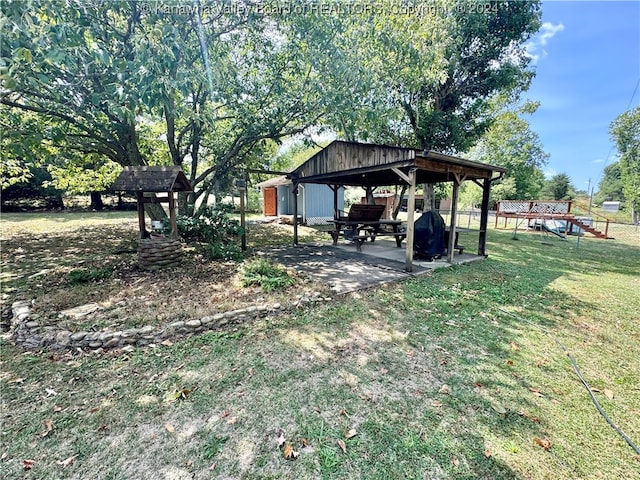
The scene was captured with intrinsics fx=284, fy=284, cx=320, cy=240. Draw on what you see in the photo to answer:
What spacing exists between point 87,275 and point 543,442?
6925mm

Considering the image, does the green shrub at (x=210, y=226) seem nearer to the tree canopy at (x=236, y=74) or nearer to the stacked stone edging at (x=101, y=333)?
the tree canopy at (x=236, y=74)

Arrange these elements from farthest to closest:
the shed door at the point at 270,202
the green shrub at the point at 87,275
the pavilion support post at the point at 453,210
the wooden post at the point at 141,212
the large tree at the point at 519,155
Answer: the large tree at the point at 519,155 < the shed door at the point at 270,202 < the pavilion support post at the point at 453,210 < the wooden post at the point at 141,212 < the green shrub at the point at 87,275

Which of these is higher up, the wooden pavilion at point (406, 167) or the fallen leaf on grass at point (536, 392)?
the wooden pavilion at point (406, 167)

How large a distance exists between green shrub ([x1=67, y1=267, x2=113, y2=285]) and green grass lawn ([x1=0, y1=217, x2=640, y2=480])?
2.11m

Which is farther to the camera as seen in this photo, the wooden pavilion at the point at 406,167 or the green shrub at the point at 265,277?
the wooden pavilion at the point at 406,167

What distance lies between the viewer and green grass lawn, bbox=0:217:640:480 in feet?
6.09

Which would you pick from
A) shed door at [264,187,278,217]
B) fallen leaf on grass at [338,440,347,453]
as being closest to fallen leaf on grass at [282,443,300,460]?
fallen leaf on grass at [338,440,347,453]

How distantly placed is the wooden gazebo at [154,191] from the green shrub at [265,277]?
6.13 ft

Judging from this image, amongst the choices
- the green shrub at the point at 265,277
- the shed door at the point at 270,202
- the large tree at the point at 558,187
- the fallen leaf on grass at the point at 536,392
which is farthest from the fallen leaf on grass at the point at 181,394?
the large tree at the point at 558,187

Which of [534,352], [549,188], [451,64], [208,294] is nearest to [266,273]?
[208,294]

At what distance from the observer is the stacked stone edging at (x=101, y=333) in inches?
128

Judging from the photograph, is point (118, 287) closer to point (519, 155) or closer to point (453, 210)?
point (453, 210)

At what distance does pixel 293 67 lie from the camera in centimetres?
755

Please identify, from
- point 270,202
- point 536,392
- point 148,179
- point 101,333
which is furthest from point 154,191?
point 270,202
